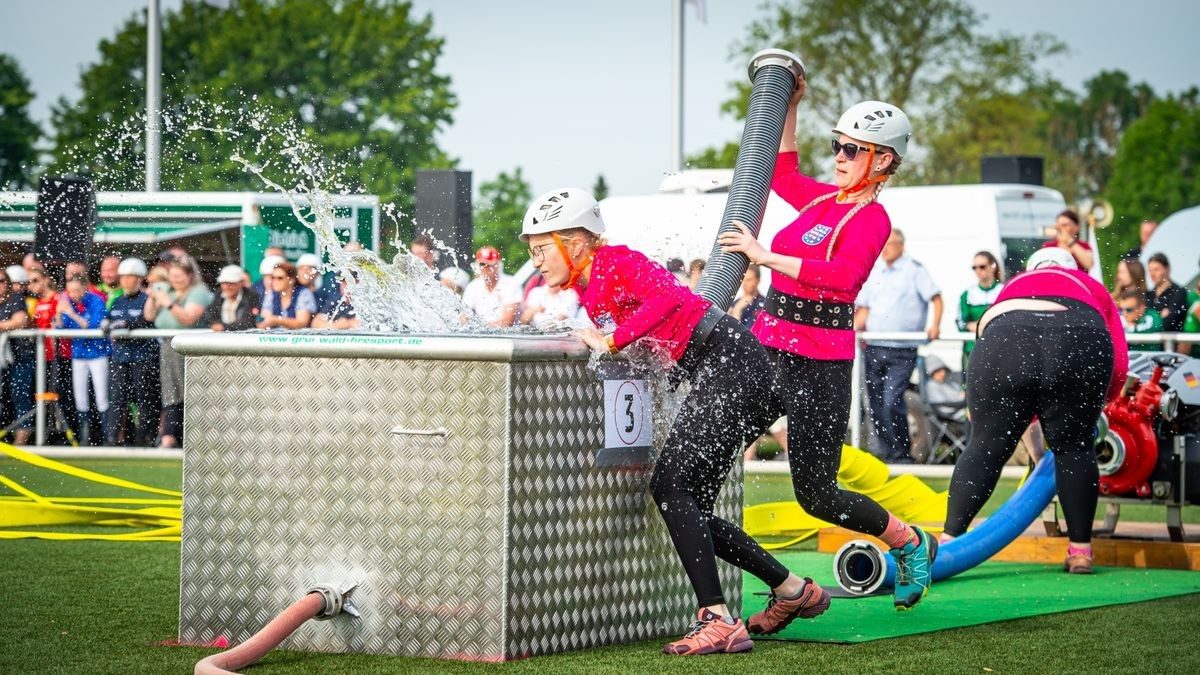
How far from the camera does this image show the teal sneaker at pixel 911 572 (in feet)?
21.6

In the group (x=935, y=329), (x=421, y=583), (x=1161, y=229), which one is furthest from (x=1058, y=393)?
(x=1161, y=229)

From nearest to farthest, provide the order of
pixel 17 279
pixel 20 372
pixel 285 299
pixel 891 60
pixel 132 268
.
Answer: pixel 285 299, pixel 20 372, pixel 132 268, pixel 17 279, pixel 891 60

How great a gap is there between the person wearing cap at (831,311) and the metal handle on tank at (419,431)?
140cm

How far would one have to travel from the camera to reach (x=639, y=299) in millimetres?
5738

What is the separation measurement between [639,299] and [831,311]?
878mm

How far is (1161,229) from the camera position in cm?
2411

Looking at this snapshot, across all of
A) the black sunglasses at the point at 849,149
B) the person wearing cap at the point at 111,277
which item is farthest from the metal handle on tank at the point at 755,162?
the person wearing cap at the point at 111,277

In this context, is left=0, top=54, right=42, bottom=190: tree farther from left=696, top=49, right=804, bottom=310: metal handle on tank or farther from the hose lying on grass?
the hose lying on grass

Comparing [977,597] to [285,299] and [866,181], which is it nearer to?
[866,181]

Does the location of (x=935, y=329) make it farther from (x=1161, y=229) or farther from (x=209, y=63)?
(x=209, y=63)

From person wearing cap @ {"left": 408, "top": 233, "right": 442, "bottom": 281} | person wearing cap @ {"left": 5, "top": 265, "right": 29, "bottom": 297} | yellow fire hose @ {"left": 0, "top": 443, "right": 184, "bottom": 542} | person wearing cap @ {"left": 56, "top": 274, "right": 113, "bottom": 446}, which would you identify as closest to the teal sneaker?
yellow fire hose @ {"left": 0, "top": 443, "right": 184, "bottom": 542}

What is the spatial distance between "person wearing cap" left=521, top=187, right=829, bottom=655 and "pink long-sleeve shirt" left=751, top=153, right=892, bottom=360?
0.35 meters

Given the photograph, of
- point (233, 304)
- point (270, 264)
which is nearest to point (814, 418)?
point (270, 264)

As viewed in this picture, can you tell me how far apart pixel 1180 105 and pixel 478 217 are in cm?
3909
